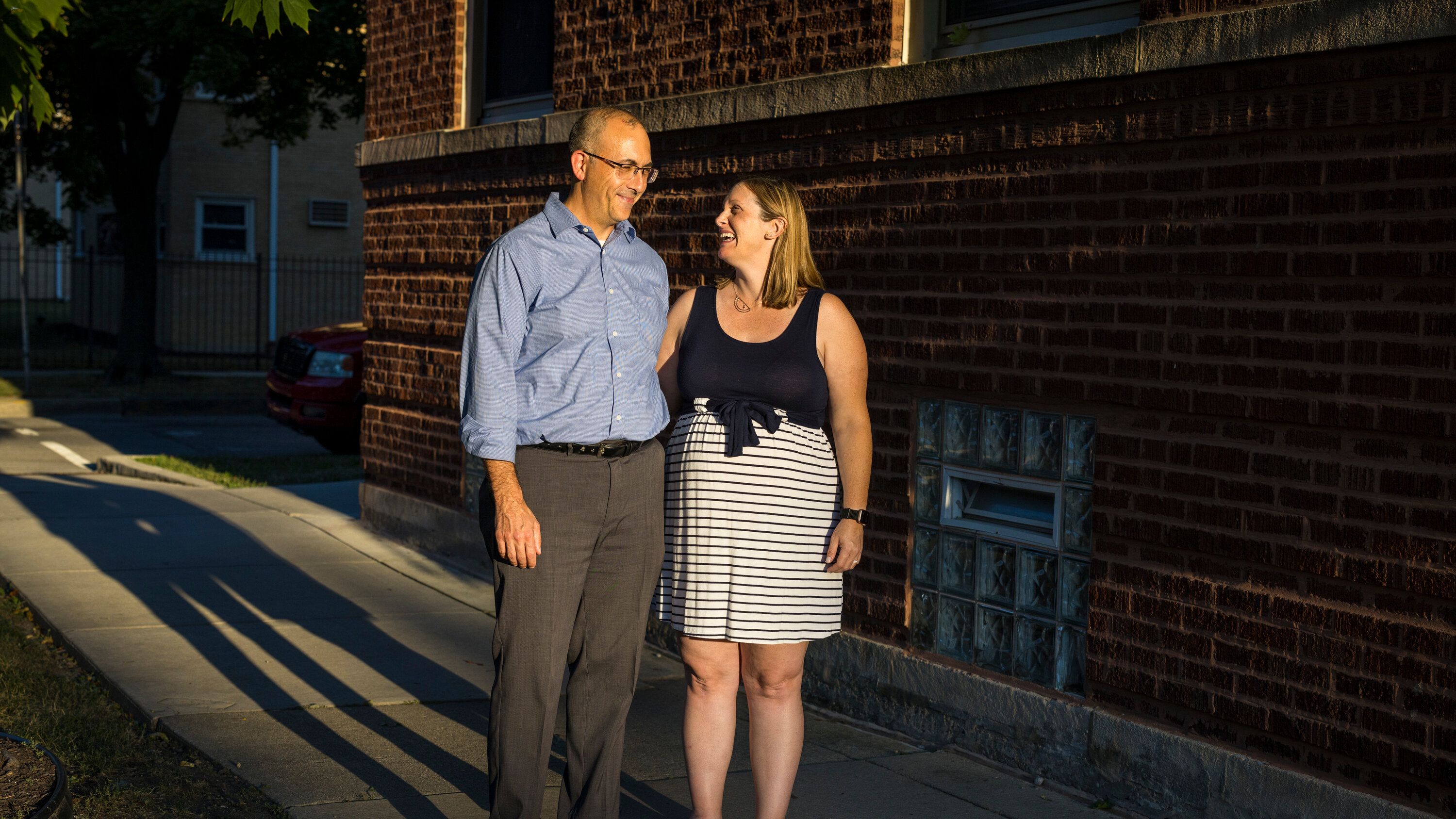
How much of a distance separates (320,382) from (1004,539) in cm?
981

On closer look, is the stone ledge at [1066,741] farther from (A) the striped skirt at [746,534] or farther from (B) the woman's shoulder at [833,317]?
(B) the woman's shoulder at [833,317]

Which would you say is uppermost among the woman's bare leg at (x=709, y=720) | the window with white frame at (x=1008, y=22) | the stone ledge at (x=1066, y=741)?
the window with white frame at (x=1008, y=22)

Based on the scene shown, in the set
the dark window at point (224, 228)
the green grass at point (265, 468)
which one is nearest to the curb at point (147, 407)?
the green grass at point (265, 468)

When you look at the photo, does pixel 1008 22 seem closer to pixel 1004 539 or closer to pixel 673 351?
pixel 1004 539

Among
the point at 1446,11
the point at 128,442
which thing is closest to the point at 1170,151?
the point at 1446,11

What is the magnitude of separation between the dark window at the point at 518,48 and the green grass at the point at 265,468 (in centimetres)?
438

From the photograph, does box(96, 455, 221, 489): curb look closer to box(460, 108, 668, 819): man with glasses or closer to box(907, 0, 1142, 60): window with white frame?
box(907, 0, 1142, 60): window with white frame

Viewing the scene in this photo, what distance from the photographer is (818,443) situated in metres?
3.81

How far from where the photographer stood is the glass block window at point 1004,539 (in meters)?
4.64

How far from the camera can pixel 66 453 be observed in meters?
14.2

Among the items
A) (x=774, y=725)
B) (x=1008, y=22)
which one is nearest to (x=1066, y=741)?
(x=774, y=725)

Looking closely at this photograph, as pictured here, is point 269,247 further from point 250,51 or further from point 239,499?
point 239,499

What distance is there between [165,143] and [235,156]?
6.86 m

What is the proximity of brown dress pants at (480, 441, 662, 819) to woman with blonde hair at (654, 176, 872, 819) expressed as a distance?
15 cm
